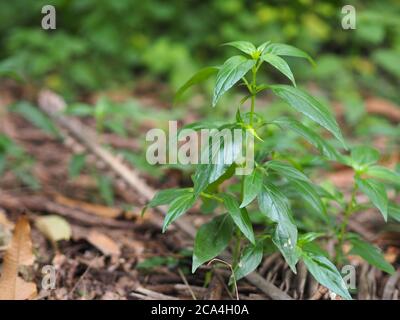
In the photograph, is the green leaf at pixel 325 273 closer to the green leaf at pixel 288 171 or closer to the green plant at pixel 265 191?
the green plant at pixel 265 191

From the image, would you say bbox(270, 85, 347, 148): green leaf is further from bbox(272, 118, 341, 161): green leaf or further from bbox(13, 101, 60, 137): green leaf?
bbox(13, 101, 60, 137): green leaf

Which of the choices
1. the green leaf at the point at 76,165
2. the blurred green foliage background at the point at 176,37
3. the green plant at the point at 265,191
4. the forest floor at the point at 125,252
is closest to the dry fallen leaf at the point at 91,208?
the forest floor at the point at 125,252

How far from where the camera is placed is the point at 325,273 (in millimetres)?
1604

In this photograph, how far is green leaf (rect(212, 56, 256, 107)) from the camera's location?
1492 millimetres

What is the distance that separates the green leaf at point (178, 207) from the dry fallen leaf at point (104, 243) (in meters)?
0.62

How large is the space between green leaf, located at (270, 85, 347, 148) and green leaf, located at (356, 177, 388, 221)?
249mm

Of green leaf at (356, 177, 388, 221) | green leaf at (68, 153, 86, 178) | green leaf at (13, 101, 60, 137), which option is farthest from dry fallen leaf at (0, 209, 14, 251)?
green leaf at (356, 177, 388, 221)

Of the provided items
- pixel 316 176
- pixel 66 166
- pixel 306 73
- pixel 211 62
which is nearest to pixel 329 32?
pixel 306 73

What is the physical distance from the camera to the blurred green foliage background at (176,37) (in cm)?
394

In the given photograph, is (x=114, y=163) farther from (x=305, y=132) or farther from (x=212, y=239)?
(x=305, y=132)

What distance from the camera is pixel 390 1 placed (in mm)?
4426

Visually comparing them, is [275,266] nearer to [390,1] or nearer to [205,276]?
[205,276]

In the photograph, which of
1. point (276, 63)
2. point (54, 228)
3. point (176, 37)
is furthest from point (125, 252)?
point (176, 37)
